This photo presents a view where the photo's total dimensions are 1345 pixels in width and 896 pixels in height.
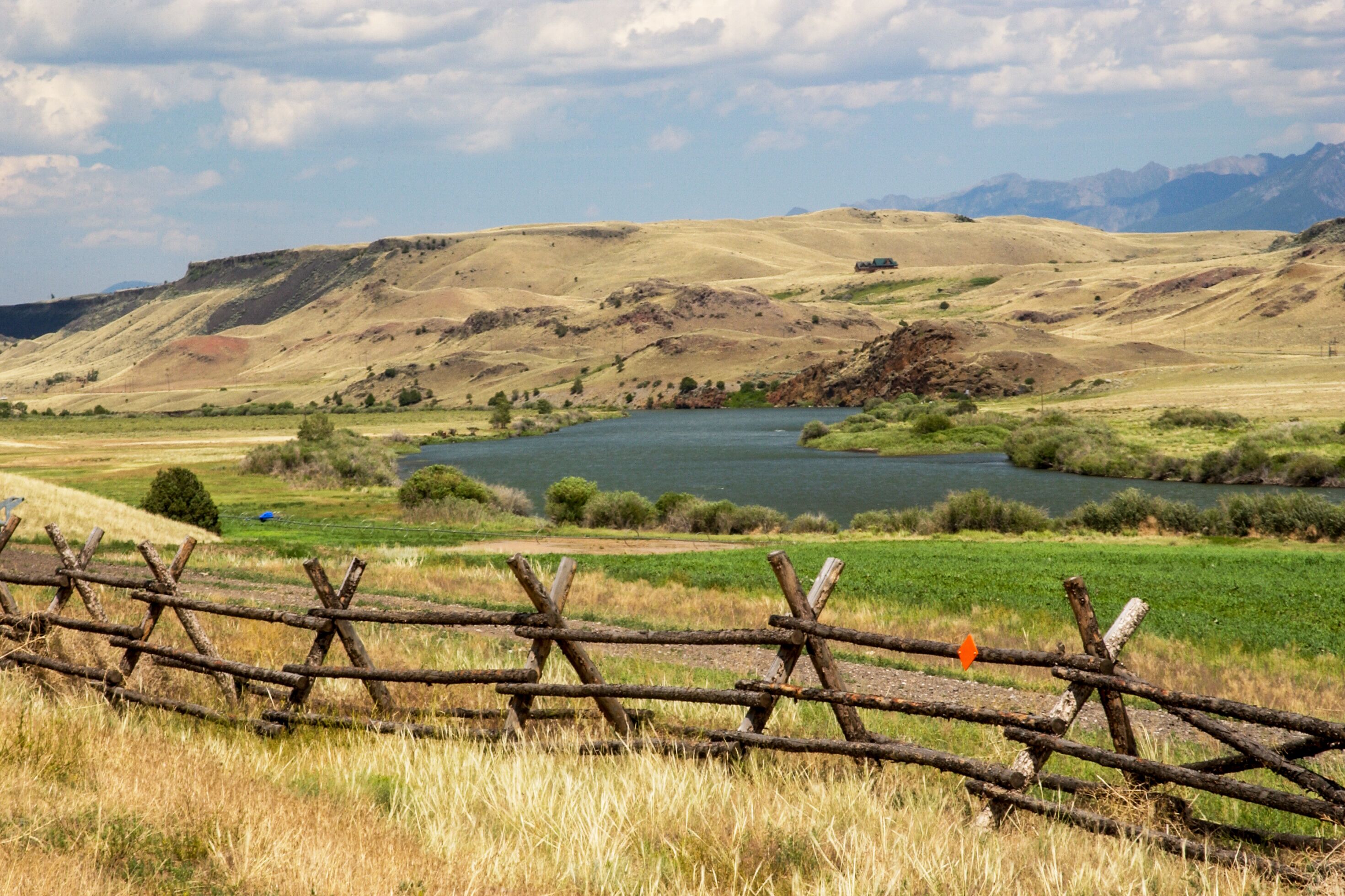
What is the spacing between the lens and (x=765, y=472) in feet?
235

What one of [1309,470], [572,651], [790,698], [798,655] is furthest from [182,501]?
[1309,470]

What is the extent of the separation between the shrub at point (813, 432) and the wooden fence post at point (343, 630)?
8757 centimetres

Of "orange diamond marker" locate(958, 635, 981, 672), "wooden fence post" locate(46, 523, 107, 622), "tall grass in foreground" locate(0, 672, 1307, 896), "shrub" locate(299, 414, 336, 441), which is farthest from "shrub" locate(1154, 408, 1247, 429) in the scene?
"tall grass in foreground" locate(0, 672, 1307, 896)

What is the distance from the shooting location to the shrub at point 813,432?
96.3m

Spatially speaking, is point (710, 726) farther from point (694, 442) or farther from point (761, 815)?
point (694, 442)

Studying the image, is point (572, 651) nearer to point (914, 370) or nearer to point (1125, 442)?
point (1125, 442)

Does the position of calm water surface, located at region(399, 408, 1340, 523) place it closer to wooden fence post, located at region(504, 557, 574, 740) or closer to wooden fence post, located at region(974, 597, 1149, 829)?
wooden fence post, located at region(504, 557, 574, 740)

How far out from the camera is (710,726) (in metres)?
8.39

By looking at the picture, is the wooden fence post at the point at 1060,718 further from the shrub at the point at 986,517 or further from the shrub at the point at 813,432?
the shrub at the point at 813,432

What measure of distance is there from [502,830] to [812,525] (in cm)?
3983

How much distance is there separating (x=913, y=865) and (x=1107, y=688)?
6.20ft

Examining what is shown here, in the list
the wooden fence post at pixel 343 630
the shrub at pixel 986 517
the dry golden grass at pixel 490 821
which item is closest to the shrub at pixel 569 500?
the shrub at pixel 986 517

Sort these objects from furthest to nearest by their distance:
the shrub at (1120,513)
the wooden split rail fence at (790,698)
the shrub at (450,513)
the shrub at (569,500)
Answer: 1. the shrub at (569,500)
2. the shrub at (450,513)
3. the shrub at (1120,513)
4. the wooden split rail fence at (790,698)

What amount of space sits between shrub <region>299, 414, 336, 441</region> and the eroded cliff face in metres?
71.7
